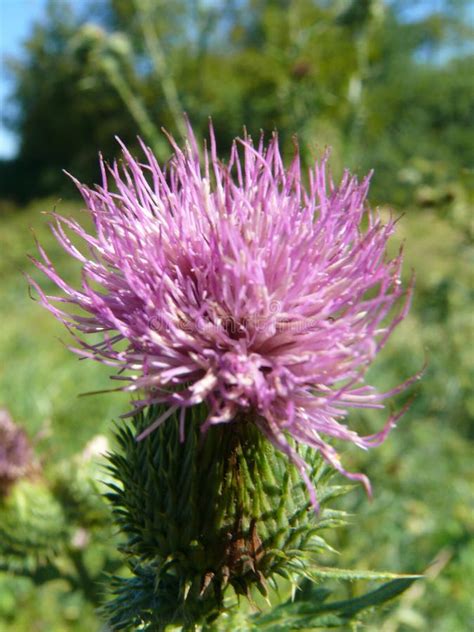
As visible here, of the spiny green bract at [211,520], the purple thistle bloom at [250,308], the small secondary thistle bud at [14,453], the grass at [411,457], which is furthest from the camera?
the grass at [411,457]

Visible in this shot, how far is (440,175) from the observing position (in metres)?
4.36

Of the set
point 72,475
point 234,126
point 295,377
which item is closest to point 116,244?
point 295,377

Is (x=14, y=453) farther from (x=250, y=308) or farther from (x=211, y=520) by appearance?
(x=250, y=308)

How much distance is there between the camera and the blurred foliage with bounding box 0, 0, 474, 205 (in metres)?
5.59

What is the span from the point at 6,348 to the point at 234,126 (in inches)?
324

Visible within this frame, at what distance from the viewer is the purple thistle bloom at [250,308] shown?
1.60 m

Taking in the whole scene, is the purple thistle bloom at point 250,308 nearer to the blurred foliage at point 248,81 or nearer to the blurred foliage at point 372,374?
the blurred foliage at point 372,374

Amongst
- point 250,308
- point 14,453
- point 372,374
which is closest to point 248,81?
point 372,374

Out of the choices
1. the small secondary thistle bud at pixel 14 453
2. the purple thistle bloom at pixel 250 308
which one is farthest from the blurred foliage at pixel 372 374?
the purple thistle bloom at pixel 250 308

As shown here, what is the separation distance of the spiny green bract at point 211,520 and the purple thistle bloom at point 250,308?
5.2 inches

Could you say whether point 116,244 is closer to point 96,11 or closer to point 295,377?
point 295,377

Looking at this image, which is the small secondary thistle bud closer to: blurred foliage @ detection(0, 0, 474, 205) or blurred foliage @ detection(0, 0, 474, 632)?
blurred foliage @ detection(0, 0, 474, 632)

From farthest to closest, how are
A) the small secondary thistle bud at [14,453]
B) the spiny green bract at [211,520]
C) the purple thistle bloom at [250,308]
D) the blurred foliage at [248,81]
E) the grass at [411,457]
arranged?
the blurred foliage at [248,81] < the grass at [411,457] < the small secondary thistle bud at [14,453] < the spiny green bract at [211,520] < the purple thistle bloom at [250,308]

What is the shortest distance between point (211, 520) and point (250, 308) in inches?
25.0
